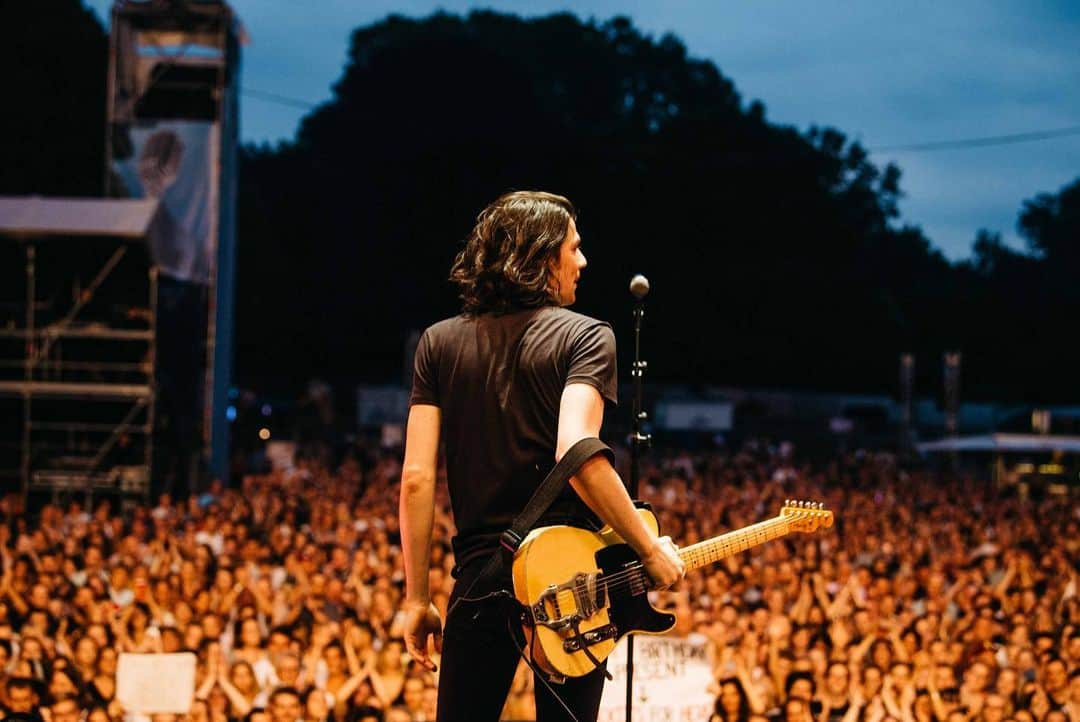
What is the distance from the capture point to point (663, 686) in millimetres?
6547

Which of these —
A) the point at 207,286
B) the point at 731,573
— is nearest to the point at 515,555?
the point at 731,573

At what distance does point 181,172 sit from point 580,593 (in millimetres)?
15981

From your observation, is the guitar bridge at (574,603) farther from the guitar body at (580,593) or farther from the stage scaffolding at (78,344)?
the stage scaffolding at (78,344)

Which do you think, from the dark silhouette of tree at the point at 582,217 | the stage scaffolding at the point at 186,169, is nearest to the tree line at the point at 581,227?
the dark silhouette of tree at the point at 582,217

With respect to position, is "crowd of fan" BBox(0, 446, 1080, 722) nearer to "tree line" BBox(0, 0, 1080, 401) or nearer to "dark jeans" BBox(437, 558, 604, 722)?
"dark jeans" BBox(437, 558, 604, 722)

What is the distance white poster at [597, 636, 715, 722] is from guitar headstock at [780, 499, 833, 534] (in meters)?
2.88

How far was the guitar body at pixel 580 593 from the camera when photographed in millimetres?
2570

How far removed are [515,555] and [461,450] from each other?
27 cm

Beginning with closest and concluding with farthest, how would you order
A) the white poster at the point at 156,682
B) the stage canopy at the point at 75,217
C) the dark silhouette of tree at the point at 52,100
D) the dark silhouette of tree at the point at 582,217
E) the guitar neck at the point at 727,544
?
the guitar neck at the point at 727,544
the white poster at the point at 156,682
the stage canopy at the point at 75,217
the dark silhouette of tree at the point at 52,100
the dark silhouette of tree at the point at 582,217

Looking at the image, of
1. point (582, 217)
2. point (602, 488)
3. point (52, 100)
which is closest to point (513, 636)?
point (602, 488)

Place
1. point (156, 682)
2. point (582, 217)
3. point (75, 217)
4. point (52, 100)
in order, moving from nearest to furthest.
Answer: point (156, 682)
point (75, 217)
point (52, 100)
point (582, 217)

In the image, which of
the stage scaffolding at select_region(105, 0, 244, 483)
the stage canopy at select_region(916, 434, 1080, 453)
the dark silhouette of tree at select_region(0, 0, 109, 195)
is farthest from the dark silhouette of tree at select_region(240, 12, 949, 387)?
the stage scaffolding at select_region(105, 0, 244, 483)

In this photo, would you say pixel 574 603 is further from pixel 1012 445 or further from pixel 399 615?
pixel 1012 445

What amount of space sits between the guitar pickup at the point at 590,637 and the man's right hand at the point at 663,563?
0.48 ft
